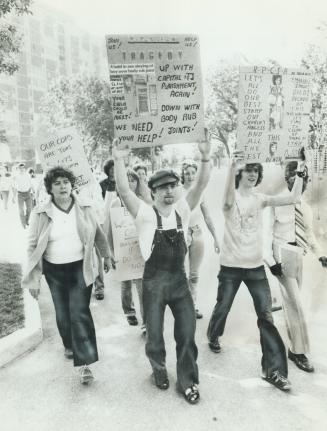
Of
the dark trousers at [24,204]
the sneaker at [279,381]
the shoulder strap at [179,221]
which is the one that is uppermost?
the dark trousers at [24,204]

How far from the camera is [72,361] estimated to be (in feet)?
12.5

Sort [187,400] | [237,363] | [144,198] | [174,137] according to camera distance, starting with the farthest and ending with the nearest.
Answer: [144,198]
[237,363]
[174,137]
[187,400]

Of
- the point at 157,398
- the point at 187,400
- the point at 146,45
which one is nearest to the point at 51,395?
the point at 157,398

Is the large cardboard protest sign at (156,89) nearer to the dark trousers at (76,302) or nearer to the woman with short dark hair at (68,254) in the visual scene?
the woman with short dark hair at (68,254)

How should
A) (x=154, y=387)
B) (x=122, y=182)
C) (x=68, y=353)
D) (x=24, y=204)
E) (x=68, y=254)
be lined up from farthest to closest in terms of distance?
(x=24, y=204) < (x=68, y=353) < (x=68, y=254) < (x=154, y=387) < (x=122, y=182)

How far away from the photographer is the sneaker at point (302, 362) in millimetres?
3633

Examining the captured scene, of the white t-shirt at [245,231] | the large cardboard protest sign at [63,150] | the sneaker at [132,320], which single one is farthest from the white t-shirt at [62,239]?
the white t-shirt at [245,231]

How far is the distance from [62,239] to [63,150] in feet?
2.41

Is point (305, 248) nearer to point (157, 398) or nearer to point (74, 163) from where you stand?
point (157, 398)

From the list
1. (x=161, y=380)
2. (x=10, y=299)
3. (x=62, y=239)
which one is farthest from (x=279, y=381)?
(x=10, y=299)

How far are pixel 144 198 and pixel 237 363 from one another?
1691 millimetres

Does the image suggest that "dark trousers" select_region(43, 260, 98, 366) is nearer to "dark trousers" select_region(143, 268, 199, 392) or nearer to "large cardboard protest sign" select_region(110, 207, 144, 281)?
"large cardboard protest sign" select_region(110, 207, 144, 281)

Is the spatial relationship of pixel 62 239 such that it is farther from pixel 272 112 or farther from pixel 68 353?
pixel 272 112

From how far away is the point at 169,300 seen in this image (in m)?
3.33
